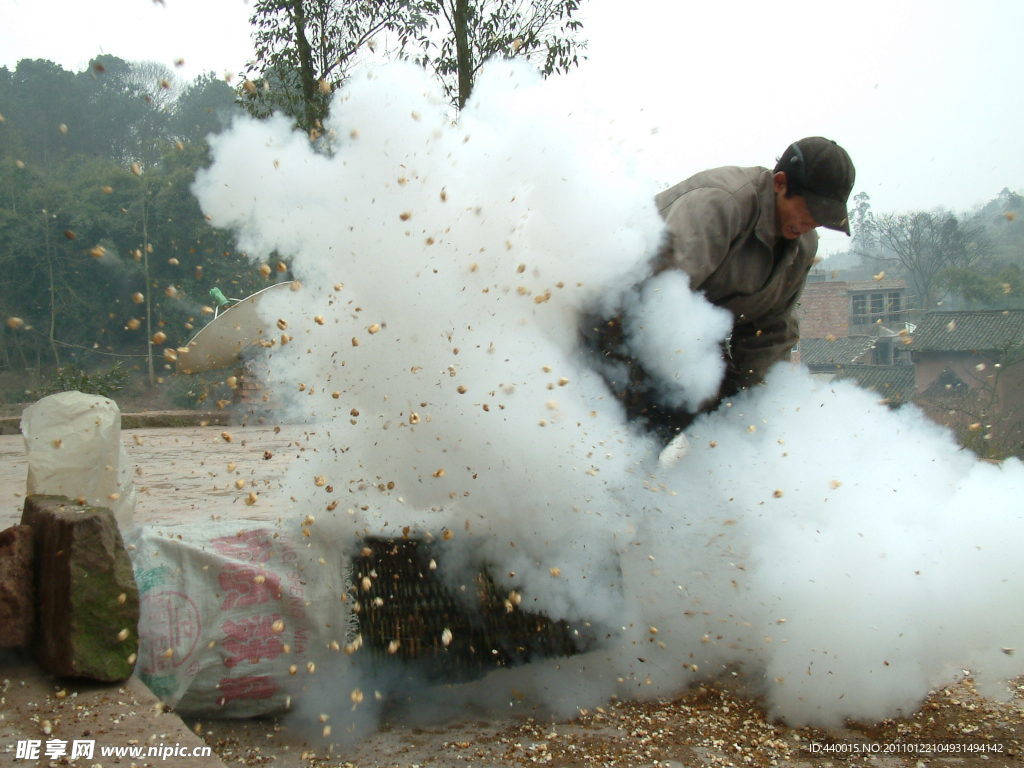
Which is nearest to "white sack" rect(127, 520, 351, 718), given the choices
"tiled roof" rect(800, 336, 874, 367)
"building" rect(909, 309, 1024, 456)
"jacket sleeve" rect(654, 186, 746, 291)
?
"jacket sleeve" rect(654, 186, 746, 291)

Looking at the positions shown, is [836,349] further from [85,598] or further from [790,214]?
[85,598]

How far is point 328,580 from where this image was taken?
2.63 meters

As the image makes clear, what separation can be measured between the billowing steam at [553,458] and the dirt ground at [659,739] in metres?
0.09

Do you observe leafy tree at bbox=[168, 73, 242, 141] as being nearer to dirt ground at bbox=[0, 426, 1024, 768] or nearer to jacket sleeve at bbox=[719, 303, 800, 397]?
jacket sleeve at bbox=[719, 303, 800, 397]

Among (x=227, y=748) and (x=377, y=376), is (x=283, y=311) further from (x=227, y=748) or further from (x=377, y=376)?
(x=227, y=748)

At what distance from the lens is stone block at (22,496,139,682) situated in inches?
84.4

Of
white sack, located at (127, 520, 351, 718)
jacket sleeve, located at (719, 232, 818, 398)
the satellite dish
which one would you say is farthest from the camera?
the satellite dish

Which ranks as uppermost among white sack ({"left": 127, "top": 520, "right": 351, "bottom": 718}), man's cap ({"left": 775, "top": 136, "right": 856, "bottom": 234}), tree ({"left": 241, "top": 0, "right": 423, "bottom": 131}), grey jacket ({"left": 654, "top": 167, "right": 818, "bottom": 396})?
tree ({"left": 241, "top": 0, "right": 423, "bottom": 131})

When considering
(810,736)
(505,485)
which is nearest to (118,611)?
(505,485)

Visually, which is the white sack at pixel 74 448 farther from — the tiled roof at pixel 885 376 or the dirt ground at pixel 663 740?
the tiled roof at pixel 885 376

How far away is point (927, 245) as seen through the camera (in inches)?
864

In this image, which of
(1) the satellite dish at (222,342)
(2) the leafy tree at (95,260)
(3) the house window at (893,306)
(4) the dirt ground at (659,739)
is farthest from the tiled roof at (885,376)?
(4) the dirt ground at (659,739)

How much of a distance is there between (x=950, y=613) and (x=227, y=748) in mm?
2247

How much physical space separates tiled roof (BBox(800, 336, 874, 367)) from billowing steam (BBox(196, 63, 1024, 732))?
901 inches
